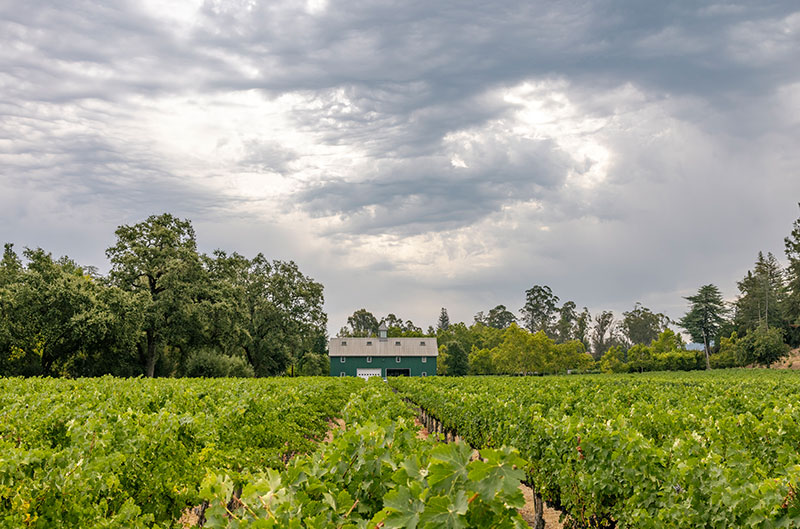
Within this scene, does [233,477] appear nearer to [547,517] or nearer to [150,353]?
[547,517]

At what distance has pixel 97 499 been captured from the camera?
5.23 meters

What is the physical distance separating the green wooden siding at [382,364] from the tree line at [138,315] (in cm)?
1378

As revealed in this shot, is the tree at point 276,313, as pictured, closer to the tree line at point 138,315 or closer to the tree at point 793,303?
the tree line at point 138,315

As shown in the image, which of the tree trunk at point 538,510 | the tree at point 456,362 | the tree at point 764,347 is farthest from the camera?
the tree at point 456,362

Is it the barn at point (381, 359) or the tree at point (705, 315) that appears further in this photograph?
the tree at point (705, 315)

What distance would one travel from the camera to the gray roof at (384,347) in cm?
6881

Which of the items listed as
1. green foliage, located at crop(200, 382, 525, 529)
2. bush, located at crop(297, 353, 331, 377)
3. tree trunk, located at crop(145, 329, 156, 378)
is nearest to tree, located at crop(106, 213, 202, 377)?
tree trunk, located at crop(145, 329, 156, 378)

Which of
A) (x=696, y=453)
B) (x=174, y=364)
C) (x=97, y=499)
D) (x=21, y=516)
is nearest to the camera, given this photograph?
(x=21, y=516)

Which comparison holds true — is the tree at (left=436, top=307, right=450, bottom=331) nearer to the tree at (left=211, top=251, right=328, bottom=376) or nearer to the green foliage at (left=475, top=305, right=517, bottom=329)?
the green foliage at (left=475, top=305, right=517, bottom=329)

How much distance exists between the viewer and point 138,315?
36.3 m

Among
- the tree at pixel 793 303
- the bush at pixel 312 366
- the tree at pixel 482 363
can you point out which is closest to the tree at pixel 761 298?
the tree at pixel 793 303

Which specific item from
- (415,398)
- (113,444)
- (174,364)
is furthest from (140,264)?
(113,444)

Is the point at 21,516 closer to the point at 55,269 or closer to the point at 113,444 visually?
the point at 113,444

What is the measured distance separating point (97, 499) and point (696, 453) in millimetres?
6531
